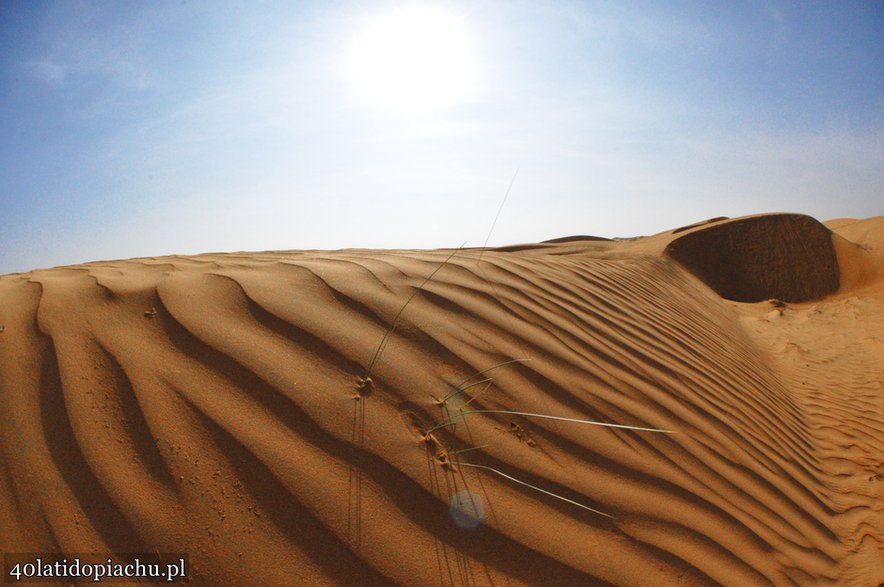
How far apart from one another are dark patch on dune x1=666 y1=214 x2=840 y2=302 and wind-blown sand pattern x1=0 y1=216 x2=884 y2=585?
8.80m

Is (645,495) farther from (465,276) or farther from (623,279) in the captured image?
(623,279)

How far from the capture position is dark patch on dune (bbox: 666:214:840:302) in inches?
401

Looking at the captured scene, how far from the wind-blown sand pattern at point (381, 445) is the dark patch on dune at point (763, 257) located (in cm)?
880

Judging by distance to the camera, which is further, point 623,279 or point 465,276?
point 623,279

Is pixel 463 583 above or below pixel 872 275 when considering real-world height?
below

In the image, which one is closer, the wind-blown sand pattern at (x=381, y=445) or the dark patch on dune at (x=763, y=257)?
the wind-blown sand pattern at (x=381, y=445)

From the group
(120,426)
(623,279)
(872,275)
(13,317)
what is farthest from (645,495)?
(872,275)

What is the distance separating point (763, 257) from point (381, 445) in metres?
12.4

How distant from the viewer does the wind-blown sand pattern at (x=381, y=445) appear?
0.95m

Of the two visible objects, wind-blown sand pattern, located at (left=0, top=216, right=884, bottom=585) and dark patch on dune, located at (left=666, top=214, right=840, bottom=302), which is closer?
wind-blown sand pattern, located at (left=0, top=216, right=884, bottom=585)

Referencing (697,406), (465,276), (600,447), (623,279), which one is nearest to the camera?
(600,447)

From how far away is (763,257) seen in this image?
423 inches

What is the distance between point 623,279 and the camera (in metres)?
4.17

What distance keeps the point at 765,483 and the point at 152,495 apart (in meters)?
2.02
